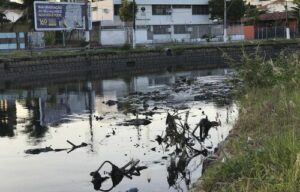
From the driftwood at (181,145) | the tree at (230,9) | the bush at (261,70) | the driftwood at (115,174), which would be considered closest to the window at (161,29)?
the tree at (230,9)

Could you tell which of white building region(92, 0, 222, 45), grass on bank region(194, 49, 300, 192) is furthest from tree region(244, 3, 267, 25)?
grass on bank region(194, 49, 300, 192)

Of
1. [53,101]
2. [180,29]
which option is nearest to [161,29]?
[180,29]

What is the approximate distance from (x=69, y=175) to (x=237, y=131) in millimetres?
4200

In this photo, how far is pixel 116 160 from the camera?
49.6 ft

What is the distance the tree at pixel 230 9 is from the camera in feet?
302

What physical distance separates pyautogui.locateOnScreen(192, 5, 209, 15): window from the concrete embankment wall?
115 feet

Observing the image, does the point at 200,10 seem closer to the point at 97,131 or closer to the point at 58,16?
the point at 58,16

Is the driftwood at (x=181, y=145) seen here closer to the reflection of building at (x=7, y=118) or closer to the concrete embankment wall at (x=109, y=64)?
the reflection of building at (x=7, y=118)

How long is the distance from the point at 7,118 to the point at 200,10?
76.8 meters

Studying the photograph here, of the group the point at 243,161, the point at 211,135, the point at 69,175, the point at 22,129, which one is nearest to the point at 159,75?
the point at 22,129

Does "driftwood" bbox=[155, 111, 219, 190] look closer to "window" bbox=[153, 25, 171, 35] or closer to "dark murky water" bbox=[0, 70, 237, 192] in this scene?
"dark murky water" bbox=[0, 70, 237, 192]

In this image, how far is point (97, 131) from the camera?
66.0ft

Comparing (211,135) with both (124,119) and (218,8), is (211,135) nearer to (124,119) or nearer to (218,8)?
(124,119)

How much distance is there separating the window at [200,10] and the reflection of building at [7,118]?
68.4 metres
